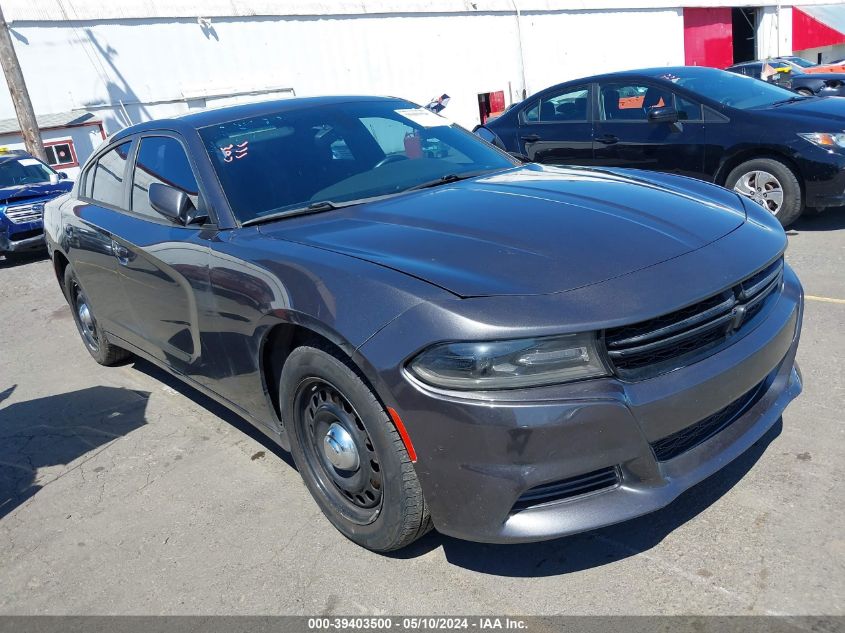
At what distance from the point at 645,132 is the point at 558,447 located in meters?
5.94

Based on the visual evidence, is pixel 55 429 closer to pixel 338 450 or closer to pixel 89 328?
pixel 89 328

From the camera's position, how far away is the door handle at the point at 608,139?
7.65 m

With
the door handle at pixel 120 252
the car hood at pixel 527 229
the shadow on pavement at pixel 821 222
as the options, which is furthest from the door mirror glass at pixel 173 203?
the shadow on pavement at pixel 821 222

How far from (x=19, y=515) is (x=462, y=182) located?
2.53 metres

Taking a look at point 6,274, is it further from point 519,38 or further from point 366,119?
point 519,38

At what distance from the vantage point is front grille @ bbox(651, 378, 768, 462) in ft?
7.79

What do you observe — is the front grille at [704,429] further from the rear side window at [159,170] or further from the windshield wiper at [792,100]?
the windshield wiper at [792,100]

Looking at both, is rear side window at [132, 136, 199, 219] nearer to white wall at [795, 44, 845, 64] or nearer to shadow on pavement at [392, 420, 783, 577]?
shadow on pavement at [392, 420, 783, 577]

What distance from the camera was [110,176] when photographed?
14.6 feet

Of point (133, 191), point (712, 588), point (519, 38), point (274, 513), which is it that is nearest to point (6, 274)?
point (133, 191)

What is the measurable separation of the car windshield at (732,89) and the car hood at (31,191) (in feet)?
27.4

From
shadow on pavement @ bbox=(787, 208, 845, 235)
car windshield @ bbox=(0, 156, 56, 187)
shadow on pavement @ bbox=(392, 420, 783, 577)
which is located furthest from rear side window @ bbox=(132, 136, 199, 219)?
car windshield @ bbox=(0, 156, 56, 187)

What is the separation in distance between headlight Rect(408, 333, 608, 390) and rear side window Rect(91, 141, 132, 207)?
272 cm

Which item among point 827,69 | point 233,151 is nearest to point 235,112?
point 233,151
